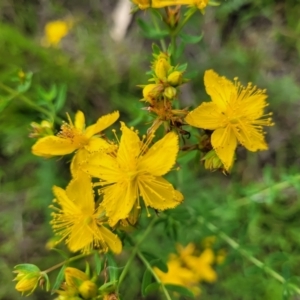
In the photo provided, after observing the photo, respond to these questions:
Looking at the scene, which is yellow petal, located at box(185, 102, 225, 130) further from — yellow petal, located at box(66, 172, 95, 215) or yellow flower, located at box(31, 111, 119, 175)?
yellow petal, located at box(66, 172, 95, 215)

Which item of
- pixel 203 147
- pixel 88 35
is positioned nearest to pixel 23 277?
pixel 203 147

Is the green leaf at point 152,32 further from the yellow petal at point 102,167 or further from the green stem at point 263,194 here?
the green stem at point 263,194

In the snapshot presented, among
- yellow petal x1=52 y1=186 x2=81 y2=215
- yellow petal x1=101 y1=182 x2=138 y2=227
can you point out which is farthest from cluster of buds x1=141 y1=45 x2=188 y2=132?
yellow petal x1=52 y1=186 x2=81 y2=215

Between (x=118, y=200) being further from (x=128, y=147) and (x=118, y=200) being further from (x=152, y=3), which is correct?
(x=152, y=3)

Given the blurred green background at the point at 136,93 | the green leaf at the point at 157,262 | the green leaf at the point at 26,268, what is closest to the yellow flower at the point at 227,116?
the green leaf at the point at 157,262

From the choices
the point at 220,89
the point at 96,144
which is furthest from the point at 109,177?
the point at 220,89

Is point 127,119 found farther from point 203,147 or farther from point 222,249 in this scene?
point 203,147
